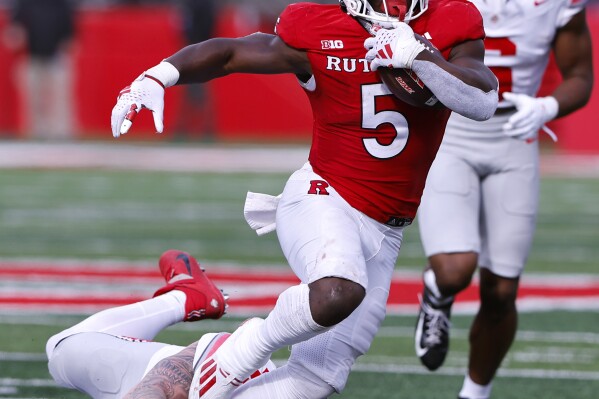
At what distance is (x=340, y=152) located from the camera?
13.6 ft

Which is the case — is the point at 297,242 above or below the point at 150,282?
above

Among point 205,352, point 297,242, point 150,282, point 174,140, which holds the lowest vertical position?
point 174,140

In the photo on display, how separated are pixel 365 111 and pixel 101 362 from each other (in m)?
1.15

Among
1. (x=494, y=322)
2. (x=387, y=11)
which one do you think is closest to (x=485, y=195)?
(x=494, y=322)

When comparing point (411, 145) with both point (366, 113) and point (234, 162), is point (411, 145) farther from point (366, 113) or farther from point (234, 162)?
point (234, 162)

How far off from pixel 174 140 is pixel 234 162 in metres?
2.49

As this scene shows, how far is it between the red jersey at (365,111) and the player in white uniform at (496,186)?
0.94 m

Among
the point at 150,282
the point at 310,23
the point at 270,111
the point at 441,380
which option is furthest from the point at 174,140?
the point at 310,23

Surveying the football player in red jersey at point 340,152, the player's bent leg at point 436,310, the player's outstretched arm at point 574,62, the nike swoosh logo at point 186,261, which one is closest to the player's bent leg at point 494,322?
the player's bent leg at point 436,310

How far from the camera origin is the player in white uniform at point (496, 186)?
5.06 meters

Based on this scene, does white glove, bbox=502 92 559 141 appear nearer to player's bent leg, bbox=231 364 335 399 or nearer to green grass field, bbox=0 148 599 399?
green grass field, bbox=0 148 599 399

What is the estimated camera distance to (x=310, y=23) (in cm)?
411

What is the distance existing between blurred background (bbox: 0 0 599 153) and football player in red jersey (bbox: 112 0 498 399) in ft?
38.9

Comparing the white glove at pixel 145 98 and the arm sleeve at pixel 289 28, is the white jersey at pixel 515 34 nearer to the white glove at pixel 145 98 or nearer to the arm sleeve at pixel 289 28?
the arm sleeve at pixel 289 28
